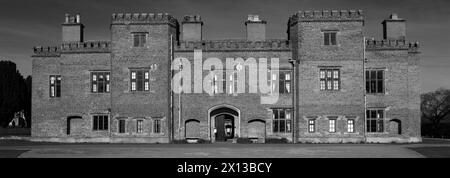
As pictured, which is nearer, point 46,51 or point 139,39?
point 139,39

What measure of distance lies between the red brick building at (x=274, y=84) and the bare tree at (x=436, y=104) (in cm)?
4196

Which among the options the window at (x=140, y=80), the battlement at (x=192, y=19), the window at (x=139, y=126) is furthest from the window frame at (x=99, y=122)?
the battlement at (x=192, y=19)

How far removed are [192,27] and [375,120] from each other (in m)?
14.2

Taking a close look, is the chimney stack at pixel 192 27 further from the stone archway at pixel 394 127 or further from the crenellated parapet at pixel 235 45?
the stone archway at pixel 394 127

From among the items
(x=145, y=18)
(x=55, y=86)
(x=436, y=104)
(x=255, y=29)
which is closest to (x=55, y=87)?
(x=55, y=86)

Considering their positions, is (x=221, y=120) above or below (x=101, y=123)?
above

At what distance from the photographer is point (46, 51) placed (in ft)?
125

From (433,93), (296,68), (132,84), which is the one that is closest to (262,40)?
(296,68)

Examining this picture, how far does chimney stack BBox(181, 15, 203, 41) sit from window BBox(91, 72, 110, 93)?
621 centimetres

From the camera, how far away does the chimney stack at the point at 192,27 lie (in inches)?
1437

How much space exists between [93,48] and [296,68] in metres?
14.4

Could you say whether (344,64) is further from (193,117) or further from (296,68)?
(193,117)

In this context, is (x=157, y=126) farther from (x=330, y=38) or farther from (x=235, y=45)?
(x=330, y=38)

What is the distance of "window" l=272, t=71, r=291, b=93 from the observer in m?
35.5
